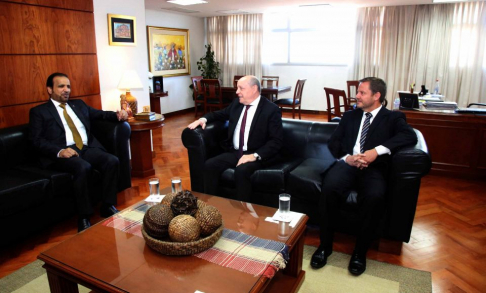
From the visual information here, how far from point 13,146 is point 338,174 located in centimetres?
251

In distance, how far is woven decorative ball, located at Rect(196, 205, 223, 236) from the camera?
1.54 m

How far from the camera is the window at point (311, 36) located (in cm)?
716

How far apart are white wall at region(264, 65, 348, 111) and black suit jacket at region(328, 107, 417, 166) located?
5169 millimetres

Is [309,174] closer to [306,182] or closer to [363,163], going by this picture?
[306,182]

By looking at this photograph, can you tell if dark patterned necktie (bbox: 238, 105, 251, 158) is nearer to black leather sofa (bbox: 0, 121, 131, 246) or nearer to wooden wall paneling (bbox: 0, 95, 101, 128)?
black leather sofa (bbox: 0, 121, 131, 246)

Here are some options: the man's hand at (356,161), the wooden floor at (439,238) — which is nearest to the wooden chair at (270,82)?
the wooden floor at (439,238)

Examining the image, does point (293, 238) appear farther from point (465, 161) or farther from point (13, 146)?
point (465, 161)

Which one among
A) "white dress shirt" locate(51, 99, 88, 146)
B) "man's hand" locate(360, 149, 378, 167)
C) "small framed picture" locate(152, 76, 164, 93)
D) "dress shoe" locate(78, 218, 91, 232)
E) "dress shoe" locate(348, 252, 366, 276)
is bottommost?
"dress shoe" locate(348, 252, 366, 276)

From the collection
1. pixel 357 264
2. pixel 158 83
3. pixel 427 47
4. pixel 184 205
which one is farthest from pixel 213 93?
pixel 184 205

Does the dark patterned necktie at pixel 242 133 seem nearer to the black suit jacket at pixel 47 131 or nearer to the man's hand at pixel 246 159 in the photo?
the man's hand at pixel 246 159

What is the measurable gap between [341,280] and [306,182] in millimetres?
672

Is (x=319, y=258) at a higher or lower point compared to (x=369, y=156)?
lower

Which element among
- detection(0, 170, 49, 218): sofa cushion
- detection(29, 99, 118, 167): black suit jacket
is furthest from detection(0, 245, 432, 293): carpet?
detection(29, 99, 118, 167): black suit jacket

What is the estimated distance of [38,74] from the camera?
313 cm
